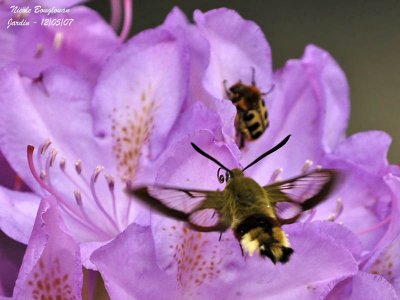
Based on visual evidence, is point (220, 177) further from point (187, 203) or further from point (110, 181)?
point (110, 181)

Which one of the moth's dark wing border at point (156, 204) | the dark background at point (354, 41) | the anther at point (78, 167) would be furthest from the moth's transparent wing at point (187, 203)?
the dark background at point (354, 41)

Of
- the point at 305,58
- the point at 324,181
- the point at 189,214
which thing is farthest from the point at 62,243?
the point at 305,58

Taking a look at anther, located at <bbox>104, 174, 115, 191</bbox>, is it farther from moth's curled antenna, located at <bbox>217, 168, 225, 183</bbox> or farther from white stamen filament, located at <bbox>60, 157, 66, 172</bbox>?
moth's curled antenna, located at <bbox>217, 168, 225, 183</bbox>

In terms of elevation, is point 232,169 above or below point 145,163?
above

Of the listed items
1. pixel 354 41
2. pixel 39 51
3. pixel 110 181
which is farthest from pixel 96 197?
pixel 354 41

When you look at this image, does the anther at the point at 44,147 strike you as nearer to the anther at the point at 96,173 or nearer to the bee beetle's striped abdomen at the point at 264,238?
the anther at the point at 96,173

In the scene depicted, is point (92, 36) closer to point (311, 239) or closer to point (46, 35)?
point (46, 35)
